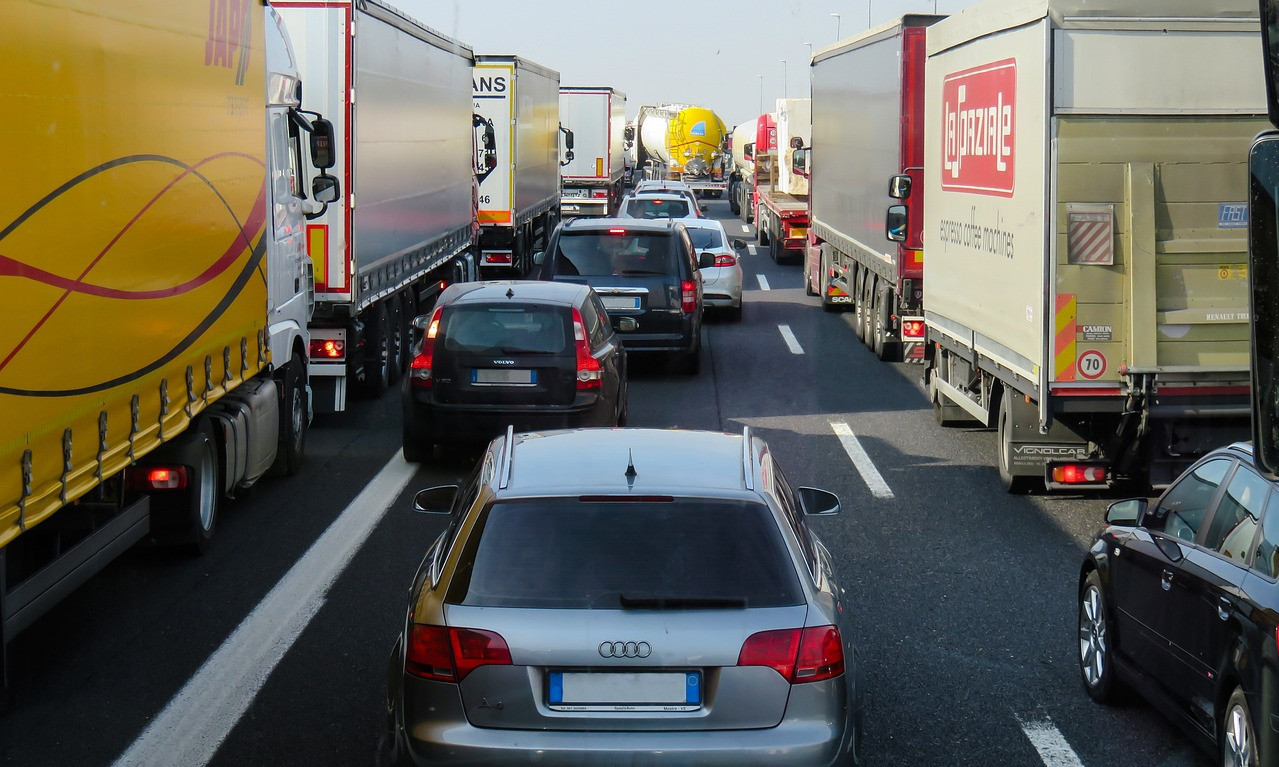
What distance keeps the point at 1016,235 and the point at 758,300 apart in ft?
58.1

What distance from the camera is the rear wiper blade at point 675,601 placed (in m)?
4.91

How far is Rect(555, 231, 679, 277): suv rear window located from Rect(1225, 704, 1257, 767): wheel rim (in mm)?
13079

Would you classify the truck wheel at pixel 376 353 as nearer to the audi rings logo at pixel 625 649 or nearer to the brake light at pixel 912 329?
the brake light at pixel 912 329

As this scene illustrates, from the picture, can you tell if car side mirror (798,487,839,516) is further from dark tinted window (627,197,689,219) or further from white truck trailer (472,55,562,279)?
dark tinted window (627,197,689,219)

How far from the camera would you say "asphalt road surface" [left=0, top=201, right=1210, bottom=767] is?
6590 millimetres

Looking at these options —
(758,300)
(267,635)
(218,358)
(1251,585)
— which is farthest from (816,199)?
(1251,585)

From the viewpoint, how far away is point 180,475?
9.30 meters

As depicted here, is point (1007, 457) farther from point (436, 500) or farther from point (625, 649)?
point (625, 649)

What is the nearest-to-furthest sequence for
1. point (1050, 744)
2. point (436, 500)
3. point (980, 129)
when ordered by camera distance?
point (1050, 744)
point (436, 500)
point (980, 129)

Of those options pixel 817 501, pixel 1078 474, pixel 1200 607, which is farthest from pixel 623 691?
pixel 1078 474

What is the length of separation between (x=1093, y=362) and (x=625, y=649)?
21.1 feet

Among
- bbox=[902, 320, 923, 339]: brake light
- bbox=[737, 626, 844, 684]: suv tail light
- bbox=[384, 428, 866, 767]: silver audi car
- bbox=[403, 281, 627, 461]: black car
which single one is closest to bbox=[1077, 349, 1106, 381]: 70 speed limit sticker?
bbox=[403, 281, 627, 461]: black car

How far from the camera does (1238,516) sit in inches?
231

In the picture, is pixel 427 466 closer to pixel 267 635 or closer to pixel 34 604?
pixel 267 635
